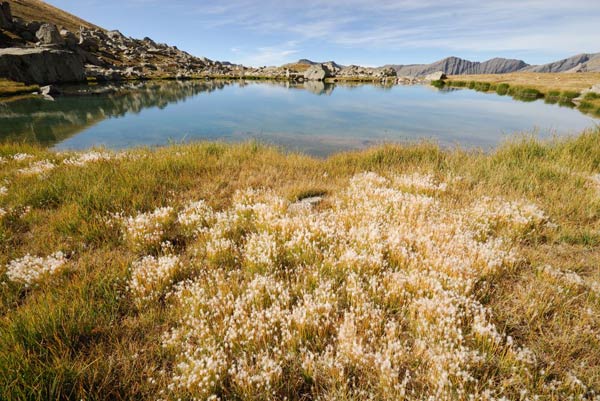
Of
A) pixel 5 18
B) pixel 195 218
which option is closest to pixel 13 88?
pixel 195 218

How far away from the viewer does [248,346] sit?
3227 mm

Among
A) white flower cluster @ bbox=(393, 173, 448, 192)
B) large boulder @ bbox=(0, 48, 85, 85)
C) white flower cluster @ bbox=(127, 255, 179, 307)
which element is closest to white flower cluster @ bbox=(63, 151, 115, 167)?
white flower cluster @ bbox=(127, 255, 179, 307)

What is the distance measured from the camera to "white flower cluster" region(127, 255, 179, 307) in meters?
4.03

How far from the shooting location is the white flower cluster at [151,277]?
13.2ft

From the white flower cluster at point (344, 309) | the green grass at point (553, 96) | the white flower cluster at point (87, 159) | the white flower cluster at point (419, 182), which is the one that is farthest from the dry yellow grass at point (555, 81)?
the white flower cluster at point (87, 159)

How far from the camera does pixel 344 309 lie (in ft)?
12.2

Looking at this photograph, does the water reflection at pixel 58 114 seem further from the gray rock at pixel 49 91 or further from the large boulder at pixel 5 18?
the large boulder at pixel 5 18

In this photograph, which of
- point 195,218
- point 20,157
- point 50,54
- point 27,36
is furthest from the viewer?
point 27,36

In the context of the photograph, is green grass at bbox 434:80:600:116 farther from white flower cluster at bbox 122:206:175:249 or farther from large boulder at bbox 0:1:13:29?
large boulder at bbox 0:1:13:29

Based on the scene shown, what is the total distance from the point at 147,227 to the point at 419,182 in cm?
717

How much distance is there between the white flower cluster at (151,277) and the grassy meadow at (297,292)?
0.11ft

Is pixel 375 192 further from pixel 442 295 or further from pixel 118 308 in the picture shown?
pixel 118 308

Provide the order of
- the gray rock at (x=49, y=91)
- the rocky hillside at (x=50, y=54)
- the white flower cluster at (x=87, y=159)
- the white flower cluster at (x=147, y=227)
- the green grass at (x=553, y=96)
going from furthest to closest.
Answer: the rocky hillside at (x=50, y=54), the gray rock at (x=49, y=91), the green grass at (x=553, y=96), the white flower cluster at (x=87, y=159), the white flower cluster at (x=147, y=227)

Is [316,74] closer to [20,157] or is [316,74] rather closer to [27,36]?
[27,36]
